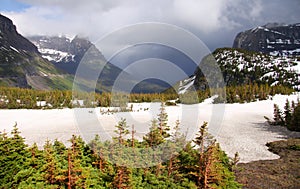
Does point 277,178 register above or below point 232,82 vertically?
below

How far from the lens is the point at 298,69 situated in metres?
132

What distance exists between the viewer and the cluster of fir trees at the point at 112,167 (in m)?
11.0

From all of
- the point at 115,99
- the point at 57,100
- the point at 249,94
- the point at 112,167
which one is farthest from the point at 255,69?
the point at 112,167

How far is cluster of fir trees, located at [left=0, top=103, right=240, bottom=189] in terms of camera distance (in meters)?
11.0

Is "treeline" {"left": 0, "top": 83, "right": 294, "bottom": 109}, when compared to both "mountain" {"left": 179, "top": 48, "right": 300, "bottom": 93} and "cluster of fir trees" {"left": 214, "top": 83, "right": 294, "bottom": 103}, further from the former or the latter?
"mountain" {"left": 179, "top": 48, "right": 300, "bottom": 93}

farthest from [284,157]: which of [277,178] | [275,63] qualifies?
[275,63]

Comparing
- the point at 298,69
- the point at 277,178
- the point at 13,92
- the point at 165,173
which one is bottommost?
the point at 277,178

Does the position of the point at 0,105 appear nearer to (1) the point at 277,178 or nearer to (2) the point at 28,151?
(2) the point at 28,151

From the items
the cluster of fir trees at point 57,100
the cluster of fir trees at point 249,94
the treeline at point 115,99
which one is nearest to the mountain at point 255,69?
the cluster of fir trees at point 249,94

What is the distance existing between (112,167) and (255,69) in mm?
144964

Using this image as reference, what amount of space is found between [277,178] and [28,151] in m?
15.7

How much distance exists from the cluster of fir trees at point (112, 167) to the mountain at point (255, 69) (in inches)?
4076

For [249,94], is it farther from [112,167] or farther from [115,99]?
[112,167]

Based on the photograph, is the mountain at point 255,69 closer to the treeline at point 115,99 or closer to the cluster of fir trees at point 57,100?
the treeline at point 115,99
